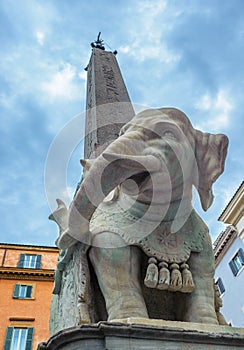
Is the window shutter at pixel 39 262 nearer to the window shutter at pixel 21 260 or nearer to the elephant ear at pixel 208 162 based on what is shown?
the window shutter at pixel 21 260

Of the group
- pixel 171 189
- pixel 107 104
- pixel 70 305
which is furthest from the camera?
pixel 107 104

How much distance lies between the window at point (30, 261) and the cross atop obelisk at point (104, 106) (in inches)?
588

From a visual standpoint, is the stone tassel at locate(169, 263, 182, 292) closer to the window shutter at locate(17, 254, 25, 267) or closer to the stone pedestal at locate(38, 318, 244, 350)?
the stone pedestal at locate(38, 318, 244, 350)

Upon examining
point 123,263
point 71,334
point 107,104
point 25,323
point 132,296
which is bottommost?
point 71,334

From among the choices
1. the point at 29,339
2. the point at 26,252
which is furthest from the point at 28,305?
the point at 26,252

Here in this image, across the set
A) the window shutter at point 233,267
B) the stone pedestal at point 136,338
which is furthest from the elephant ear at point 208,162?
the window shutter at point 233,267

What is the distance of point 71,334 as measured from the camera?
1.75 metres

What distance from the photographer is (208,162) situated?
2.76m

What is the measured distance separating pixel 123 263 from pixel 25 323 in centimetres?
1760

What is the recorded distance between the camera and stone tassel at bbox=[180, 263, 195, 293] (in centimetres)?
232

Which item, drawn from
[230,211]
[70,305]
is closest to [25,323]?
[230,211]

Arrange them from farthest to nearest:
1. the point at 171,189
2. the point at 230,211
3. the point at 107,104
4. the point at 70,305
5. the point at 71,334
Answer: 1. the point at 230,211
2. the point at 107,104
3. the point at 171,189
4. the point at 70,305
5. the point at 71,334

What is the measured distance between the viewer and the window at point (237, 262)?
57.9 ft

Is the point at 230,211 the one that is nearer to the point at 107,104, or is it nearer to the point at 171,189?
the point at 107,104
